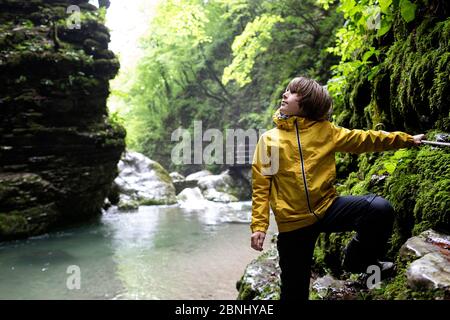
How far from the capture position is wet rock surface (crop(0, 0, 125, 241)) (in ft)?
36.2

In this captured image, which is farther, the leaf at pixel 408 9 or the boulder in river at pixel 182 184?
the boulder in river at pixel 182 184

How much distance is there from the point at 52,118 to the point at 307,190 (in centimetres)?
1164

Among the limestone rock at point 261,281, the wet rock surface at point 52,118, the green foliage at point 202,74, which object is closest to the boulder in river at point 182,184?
the green foliage at point 202,74

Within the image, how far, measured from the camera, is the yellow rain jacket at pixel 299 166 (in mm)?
2428

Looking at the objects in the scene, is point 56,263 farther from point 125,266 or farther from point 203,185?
point 203,185

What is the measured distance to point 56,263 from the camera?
8359 millimetres

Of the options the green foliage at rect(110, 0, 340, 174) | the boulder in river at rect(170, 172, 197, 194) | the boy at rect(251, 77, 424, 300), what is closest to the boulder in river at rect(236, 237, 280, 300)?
the boy at rect(251, 77, 424, 300)

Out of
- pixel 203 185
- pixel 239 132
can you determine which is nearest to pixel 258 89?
pixel 239 132

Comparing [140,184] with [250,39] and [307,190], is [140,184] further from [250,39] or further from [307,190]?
[307,190]

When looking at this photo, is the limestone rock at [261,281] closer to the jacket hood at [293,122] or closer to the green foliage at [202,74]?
the jacket hood at [293,122]

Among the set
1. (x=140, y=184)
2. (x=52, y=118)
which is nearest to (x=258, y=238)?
(x=52, y=118)

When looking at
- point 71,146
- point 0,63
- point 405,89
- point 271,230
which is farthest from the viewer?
point 71,146
